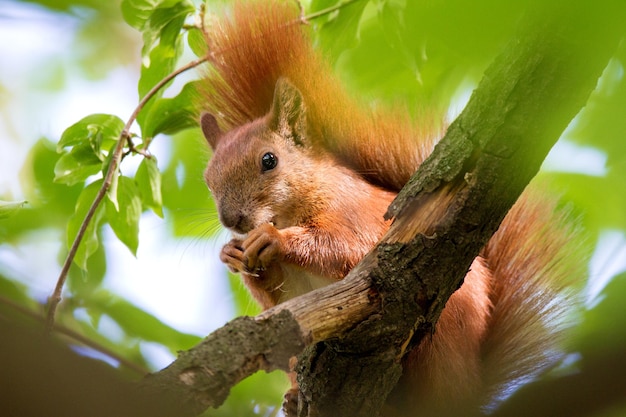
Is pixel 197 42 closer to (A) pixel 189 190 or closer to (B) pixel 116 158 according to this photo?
(B) pixel 116 158

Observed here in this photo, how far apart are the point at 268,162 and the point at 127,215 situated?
72cm

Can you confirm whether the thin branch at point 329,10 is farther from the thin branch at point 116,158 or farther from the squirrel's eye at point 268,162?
the squirrel's eye at point 268,162

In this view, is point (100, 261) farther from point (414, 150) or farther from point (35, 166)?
point (414, 150)

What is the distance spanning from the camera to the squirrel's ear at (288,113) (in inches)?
131

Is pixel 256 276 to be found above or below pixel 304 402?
above

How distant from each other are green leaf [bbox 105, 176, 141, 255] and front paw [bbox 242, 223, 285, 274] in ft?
1.68

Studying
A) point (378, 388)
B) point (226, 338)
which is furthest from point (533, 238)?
point (226, 338)

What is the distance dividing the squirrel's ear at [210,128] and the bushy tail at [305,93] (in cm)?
6

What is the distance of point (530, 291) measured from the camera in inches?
115

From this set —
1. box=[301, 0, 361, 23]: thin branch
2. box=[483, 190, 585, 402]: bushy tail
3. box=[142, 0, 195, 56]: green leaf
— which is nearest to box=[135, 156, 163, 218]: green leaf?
box=[142, 0, 195, 56]: green leaf

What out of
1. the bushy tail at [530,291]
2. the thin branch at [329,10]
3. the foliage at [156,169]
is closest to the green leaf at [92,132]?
the foliage at [156,169]

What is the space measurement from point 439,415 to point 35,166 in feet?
7.31

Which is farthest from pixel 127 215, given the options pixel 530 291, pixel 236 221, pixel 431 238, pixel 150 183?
pixel 530 291

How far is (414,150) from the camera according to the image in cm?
311
